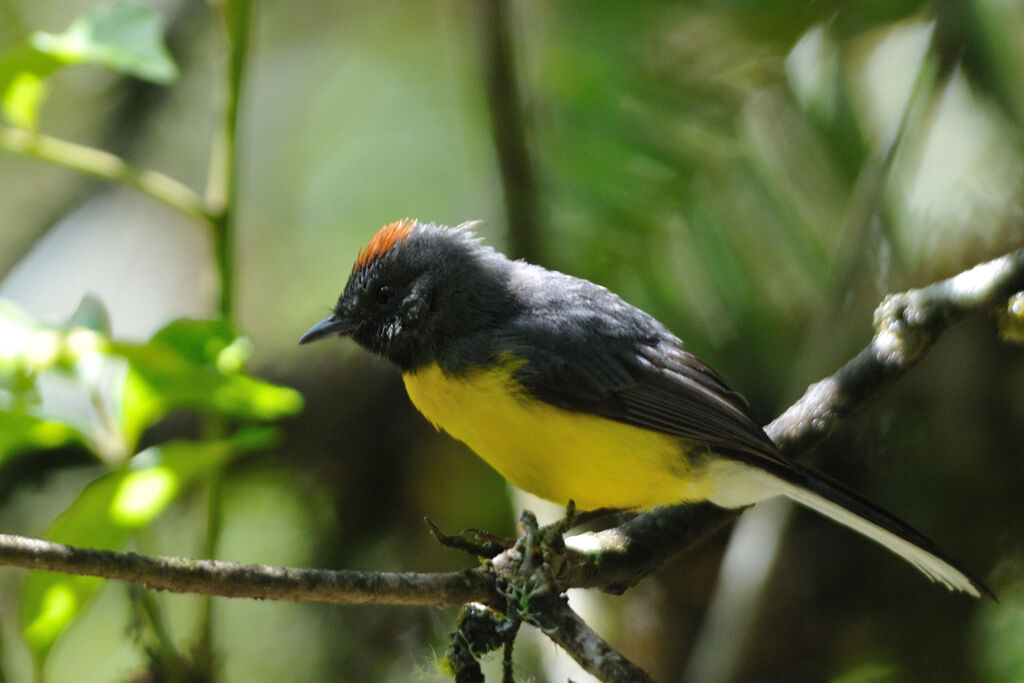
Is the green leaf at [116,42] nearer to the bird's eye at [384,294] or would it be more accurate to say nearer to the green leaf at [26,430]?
the bird's eye at [384,294]

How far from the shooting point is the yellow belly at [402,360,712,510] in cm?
291

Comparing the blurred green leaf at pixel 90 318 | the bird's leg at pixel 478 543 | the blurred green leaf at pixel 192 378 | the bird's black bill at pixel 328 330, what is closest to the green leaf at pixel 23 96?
the blurred green leaf at pixel 90 318

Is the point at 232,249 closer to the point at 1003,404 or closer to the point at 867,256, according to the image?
the point at 867,256

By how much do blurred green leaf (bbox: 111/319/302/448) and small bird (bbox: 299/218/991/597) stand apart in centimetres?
54

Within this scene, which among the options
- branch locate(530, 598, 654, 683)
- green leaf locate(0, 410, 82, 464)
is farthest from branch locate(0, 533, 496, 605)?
green leaf locate(0, 410, 82, 464)

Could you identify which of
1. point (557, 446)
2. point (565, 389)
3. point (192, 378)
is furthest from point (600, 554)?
point (192, 378)

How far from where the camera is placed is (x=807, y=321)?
465 cm

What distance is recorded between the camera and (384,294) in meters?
3.41

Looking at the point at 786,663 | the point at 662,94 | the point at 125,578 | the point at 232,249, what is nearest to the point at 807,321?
the point at 662,94

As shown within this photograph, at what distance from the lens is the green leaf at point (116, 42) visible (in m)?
2.87

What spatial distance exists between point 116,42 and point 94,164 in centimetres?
41

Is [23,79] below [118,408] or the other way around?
the other way around

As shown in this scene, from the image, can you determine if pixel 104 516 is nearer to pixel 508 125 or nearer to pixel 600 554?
pixel 600 554

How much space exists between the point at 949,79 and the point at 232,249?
3.05m
